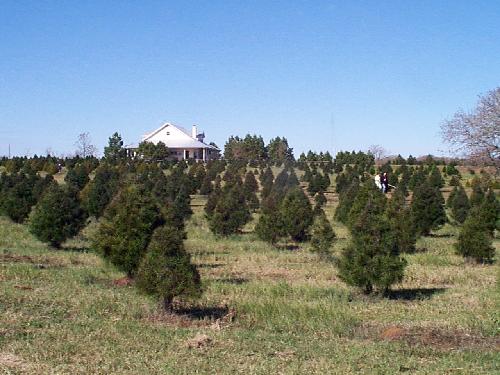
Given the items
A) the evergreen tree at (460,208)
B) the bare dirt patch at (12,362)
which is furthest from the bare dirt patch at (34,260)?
the evergreen tree at (460,208)

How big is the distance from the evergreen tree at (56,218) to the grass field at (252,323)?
6.93ft

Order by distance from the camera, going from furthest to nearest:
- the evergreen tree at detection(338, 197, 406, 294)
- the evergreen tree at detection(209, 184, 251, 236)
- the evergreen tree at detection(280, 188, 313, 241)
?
1. the evergreen tree at detection(209, 184, 251, 236)
2. the evergreen tree at detection(280, 188, 313, 241)
3. the evergreen tree at detection(338, 197, 406, 294)

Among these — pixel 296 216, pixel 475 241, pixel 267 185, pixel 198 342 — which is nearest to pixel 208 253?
pixel 296 216

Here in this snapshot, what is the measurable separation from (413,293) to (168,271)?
540 cm

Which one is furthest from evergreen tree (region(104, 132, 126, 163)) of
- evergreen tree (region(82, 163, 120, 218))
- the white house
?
evergreen tree (region(82, 163, 120, 218))

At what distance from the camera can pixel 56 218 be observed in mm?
18953

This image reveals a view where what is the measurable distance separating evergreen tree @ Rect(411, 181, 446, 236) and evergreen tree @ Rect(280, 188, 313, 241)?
15.0ft

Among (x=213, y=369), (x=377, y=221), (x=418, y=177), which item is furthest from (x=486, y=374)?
(x=418, y=177)

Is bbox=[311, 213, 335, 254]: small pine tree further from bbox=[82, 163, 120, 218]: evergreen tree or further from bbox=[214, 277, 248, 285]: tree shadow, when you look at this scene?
bbox=[82, 163, 120, 218]: evergreen tree

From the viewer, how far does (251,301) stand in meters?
11.4

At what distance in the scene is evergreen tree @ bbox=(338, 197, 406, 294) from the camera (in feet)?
40.5

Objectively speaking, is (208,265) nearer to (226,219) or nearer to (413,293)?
(413,293)

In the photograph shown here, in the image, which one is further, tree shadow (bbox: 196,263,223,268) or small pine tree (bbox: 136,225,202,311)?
tree shadow (bbox: 196,263,223,268)

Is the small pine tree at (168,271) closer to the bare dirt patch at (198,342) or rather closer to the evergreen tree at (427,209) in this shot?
the bare dirt patch at (198,342)
